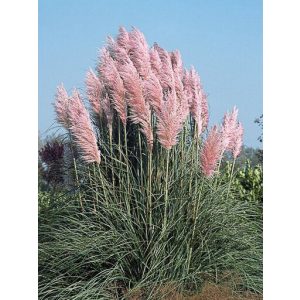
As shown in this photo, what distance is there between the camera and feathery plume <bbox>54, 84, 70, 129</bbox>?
Result: 4.45 metres

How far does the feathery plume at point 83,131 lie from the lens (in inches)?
163

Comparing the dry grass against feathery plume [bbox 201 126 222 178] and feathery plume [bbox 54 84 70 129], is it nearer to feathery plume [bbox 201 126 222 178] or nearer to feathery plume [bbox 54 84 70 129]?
feathery plume [bbox 201 126 222 178]

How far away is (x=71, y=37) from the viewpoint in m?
4.59

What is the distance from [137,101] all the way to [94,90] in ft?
1.24

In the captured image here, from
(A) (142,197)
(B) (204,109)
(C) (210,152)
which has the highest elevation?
(B) (204,109)

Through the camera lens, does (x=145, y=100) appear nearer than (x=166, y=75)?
Yes

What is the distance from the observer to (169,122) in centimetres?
405

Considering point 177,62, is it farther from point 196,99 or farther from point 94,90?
point 94,90

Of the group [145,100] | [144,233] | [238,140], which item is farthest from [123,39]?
[144,233]

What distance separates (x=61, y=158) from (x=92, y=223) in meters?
0.77

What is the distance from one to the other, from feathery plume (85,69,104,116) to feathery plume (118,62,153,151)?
243 mm

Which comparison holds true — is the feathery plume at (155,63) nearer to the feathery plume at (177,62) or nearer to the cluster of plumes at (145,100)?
the cluster of plumes at (145,100)
